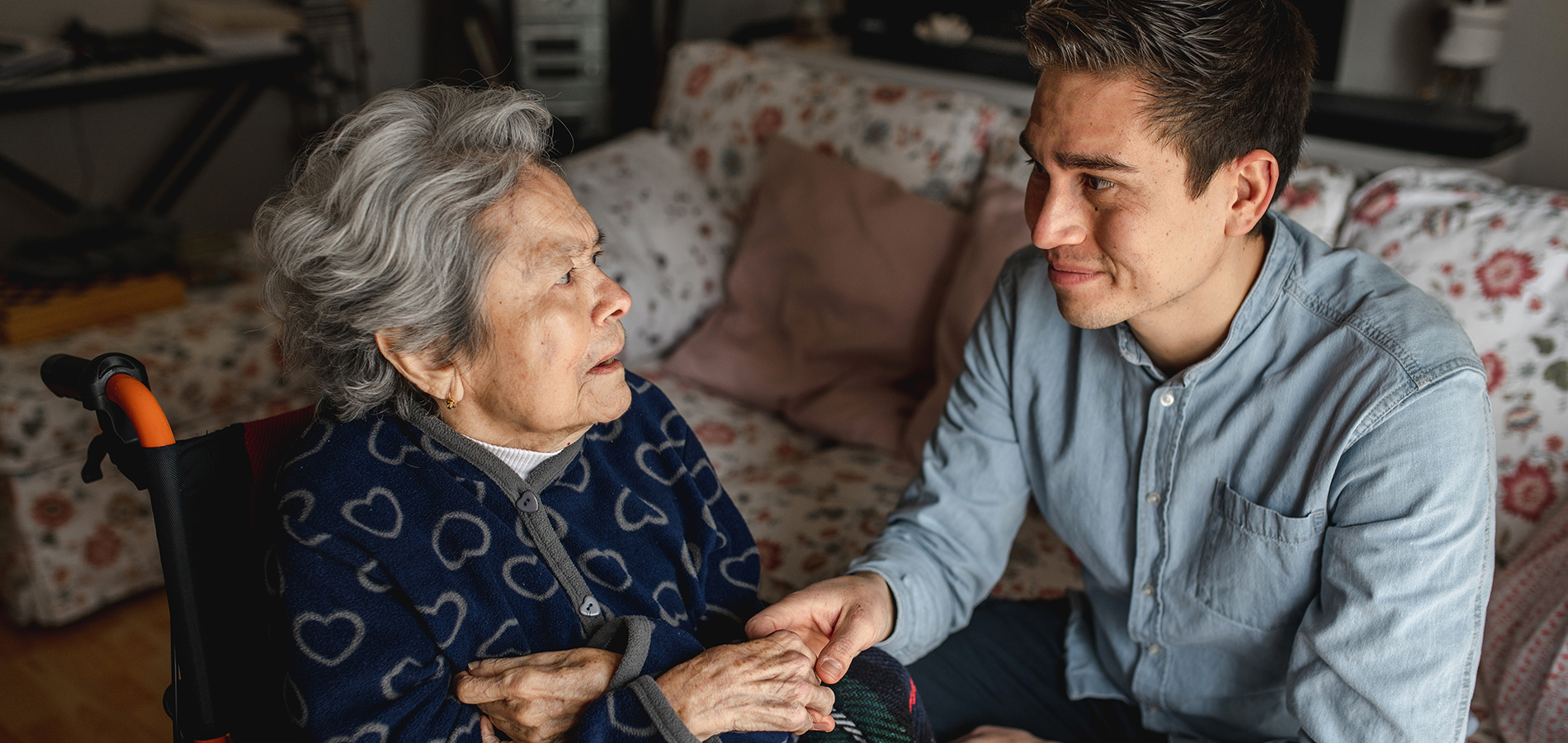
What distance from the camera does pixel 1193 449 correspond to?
1207 mm

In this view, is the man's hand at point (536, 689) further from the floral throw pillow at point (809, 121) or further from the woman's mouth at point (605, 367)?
the floral throw pillow at point (809, 121)

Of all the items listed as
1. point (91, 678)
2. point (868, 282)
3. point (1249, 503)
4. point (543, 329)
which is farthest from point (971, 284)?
point (91, 678)

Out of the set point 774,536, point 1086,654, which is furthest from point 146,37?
point 1086,654

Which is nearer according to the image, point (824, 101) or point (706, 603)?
point (706, 603)

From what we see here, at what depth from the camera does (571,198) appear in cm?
109

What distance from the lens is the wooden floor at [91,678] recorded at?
211 centimetres

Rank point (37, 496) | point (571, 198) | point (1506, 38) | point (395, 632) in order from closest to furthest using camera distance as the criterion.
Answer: point (395, 632) < point (571, 198) < point (37, 496) < point (1506, 38)

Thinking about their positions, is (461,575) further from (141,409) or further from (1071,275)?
(1071,275)

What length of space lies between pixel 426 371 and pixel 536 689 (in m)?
0.34

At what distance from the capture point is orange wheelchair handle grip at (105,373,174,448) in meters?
1.01

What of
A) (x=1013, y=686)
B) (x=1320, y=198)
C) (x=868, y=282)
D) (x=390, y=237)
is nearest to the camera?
(x=390, y=237)

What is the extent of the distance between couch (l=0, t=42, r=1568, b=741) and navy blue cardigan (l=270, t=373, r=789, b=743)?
588mm

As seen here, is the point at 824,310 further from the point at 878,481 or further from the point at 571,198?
the point at 571,198

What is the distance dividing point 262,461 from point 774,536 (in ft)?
3.03
